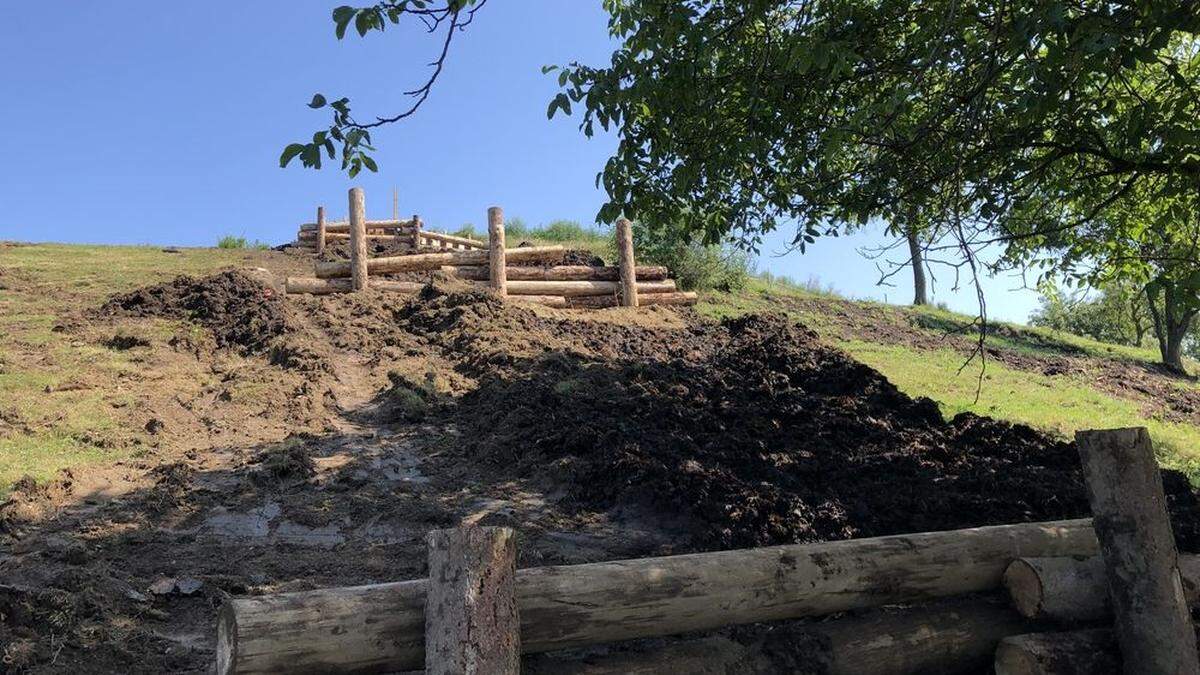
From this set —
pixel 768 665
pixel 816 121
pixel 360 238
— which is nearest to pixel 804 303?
pixel 360 238

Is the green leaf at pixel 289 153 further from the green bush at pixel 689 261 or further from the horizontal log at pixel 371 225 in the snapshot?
the horizontal log at pixel 371 225

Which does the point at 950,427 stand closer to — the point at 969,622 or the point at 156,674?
the point at 969,622

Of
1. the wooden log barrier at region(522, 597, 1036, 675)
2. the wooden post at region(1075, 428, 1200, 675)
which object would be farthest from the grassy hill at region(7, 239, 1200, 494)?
the wooden log barrier at region(522, 597, 1036, 675)

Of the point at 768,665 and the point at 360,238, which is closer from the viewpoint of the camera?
the point at 768,665

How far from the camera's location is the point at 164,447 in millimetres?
8398

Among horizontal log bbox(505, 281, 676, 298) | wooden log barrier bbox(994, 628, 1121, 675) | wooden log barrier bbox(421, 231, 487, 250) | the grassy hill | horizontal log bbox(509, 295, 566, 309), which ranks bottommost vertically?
wooden log barrier bbox(994, 628, 1121, 675)

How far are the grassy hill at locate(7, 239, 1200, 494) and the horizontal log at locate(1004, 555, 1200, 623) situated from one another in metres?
1.90

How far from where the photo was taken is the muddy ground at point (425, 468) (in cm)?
571

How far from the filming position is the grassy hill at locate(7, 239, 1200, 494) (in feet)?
28.3

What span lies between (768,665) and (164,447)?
6.64 m

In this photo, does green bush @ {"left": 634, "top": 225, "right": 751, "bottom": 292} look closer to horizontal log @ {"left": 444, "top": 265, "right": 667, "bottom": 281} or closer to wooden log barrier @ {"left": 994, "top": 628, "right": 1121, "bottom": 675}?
horizontal log @ {"left": 444, "top": 265, "right": 667, "bottom": 281}

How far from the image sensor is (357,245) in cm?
1466

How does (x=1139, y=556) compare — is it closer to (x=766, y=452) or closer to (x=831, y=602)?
(x=831, y=602)

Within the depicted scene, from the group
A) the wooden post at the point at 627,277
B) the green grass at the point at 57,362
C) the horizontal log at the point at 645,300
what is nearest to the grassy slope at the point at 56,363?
the green grass at the point at 57,362
